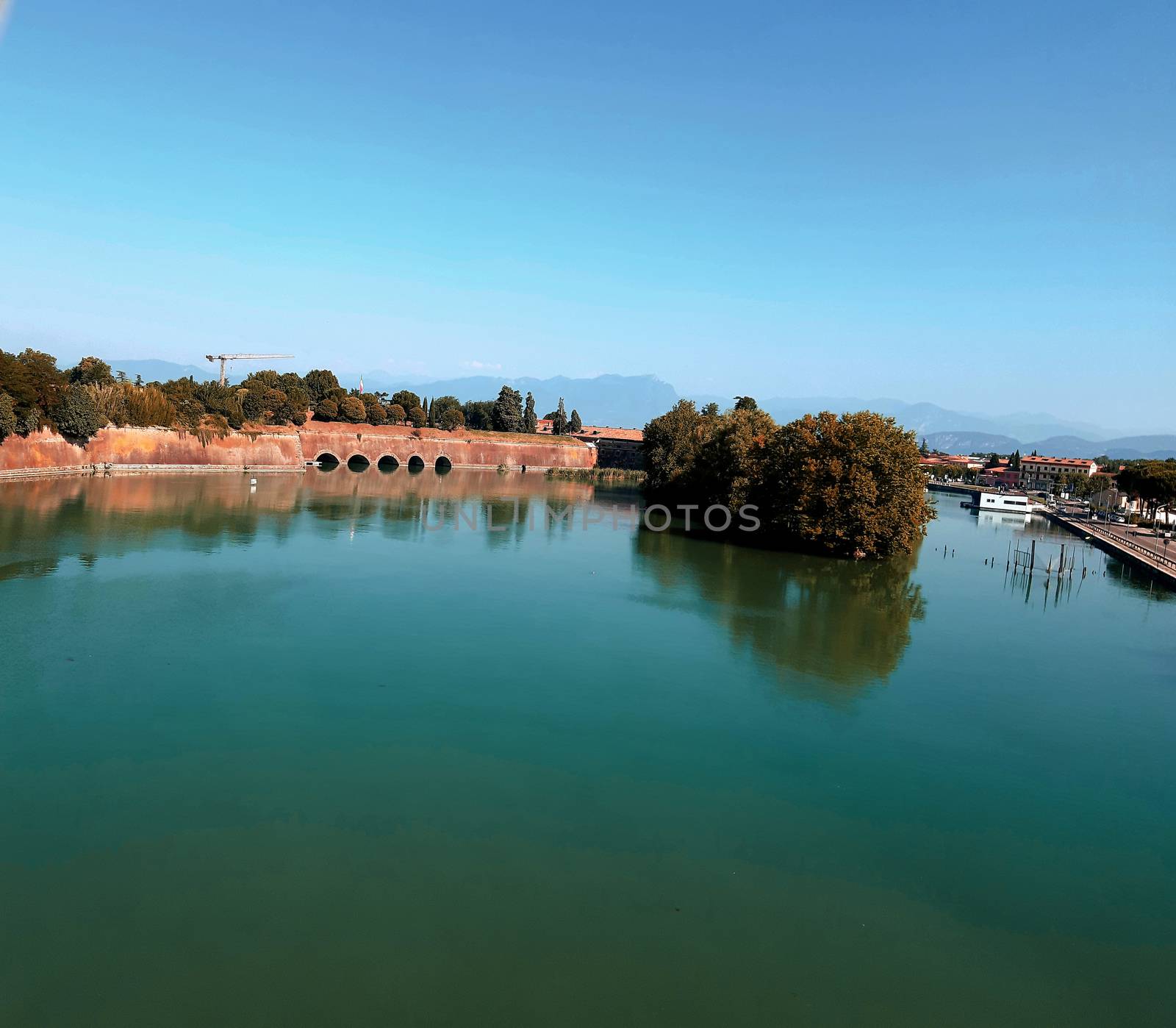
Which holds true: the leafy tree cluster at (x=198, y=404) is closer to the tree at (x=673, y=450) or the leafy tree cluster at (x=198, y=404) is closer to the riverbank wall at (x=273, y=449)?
the riverbank wall at (x=273, y=449)

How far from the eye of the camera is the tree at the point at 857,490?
84.9ft

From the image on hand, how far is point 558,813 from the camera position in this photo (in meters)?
8.41

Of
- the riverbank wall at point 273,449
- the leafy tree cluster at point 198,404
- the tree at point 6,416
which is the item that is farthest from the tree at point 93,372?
the tree at point 6,416

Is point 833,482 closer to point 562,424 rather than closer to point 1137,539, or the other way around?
point 1137,539

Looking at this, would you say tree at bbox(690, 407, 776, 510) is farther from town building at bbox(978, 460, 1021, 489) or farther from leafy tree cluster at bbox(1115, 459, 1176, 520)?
town building at bbox(978, 460, 1021, 489)

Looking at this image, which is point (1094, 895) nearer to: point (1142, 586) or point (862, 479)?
point (862, 479)

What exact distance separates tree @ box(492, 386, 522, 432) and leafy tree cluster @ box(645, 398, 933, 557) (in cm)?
4088

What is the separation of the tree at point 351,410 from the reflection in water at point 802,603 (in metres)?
36.8

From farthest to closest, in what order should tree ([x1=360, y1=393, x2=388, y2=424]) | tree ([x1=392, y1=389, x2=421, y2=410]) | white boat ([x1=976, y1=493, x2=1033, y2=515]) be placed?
tree ([x1=392, y1=389, x2=421, y2=410]) → tree ([x1=360, y1=393, x2=388, y2=424]) → white boat ([x1=976, y1=493, x2=1033, y2=515])

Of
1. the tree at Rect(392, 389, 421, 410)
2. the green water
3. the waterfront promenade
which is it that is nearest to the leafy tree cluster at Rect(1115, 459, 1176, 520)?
the waterfront promenade

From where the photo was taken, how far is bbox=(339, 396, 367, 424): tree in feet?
197

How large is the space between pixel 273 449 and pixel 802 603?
133 ft

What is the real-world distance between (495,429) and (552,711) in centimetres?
6338

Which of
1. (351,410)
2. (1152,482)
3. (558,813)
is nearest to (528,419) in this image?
(351,410)
